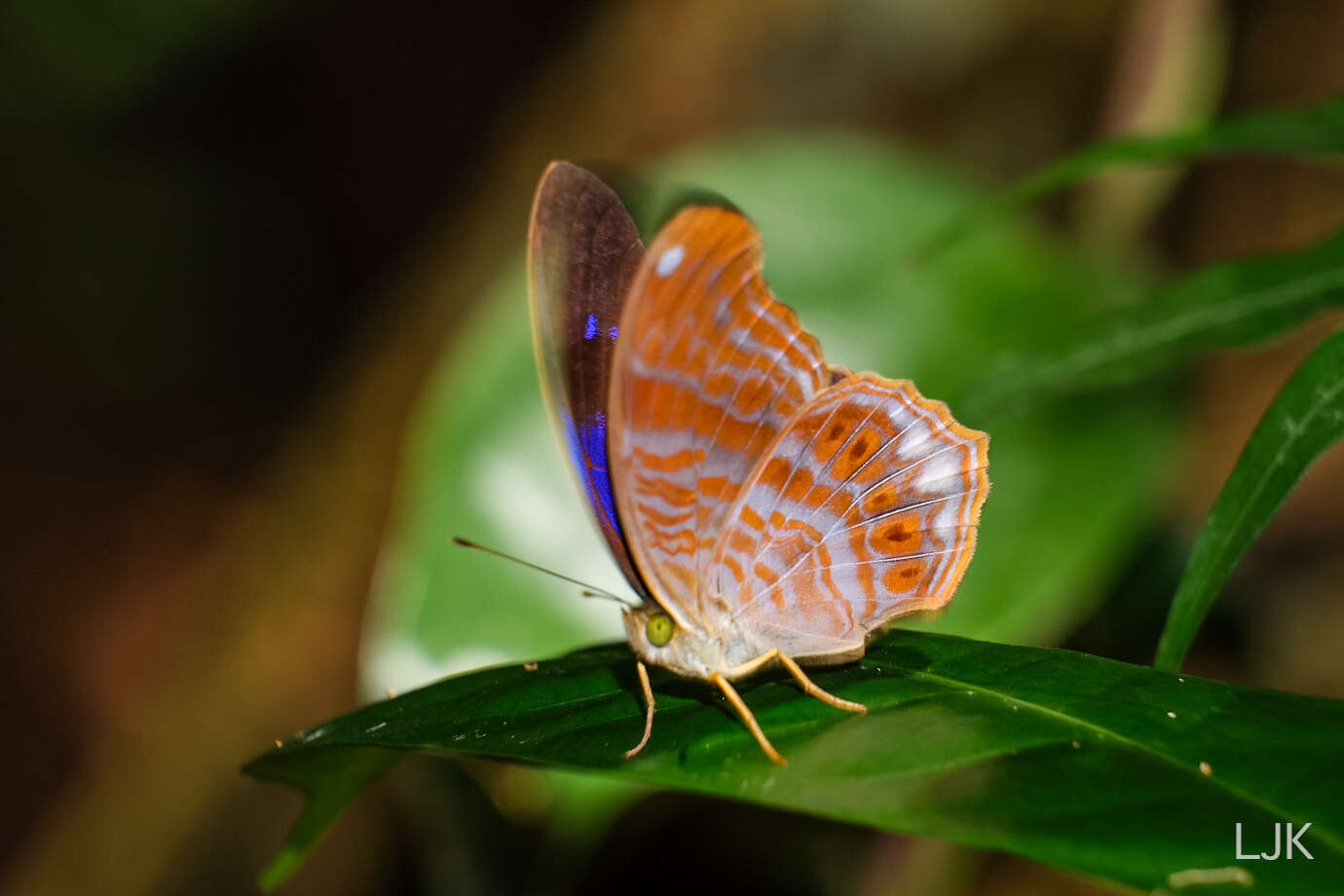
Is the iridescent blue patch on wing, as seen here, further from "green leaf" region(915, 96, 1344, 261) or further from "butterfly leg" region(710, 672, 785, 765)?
"green leaf" region(915, 96, 1344, 261)

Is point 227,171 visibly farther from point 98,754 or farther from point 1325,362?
point 1325,362

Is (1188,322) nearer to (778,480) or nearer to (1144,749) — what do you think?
(778,480)

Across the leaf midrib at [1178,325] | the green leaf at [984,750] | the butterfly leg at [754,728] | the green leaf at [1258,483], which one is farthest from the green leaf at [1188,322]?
the butterfly leg at [754,728]

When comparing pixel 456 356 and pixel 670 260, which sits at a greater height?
pixel 456 356

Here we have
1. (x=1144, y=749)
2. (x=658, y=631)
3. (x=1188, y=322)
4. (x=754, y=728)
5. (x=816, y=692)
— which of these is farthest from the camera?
(x=1188, y=322)

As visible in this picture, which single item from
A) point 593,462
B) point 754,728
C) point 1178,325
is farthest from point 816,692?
point 1178,325
